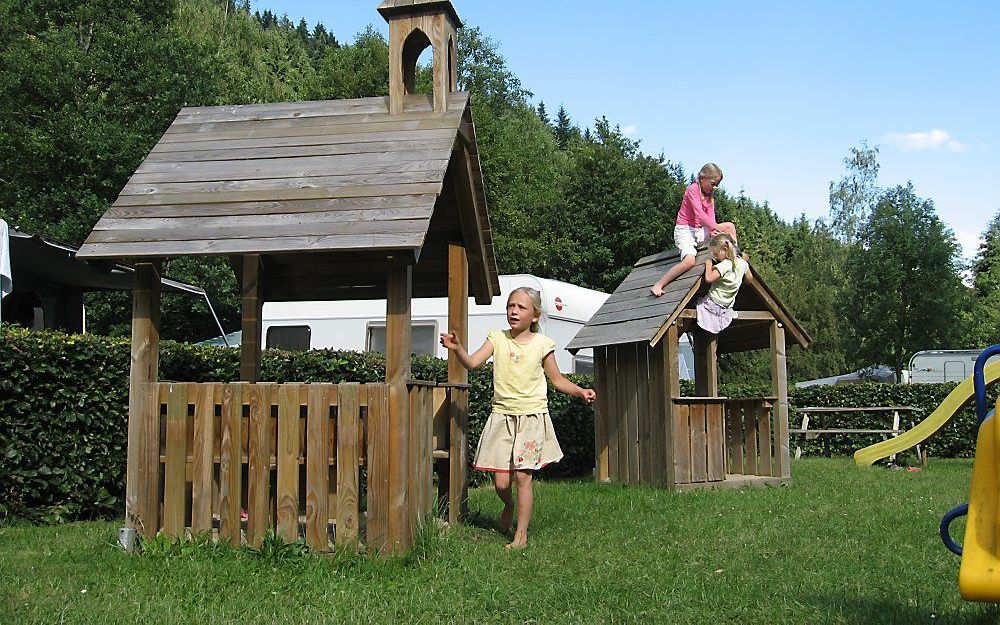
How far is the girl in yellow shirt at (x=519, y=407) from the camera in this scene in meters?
6.98

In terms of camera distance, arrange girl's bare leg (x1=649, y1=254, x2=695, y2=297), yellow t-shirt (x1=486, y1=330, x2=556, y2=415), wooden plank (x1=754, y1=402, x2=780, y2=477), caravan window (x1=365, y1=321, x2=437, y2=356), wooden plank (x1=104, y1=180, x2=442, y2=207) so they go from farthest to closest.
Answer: caravan window (x1=365, y1=321, x2=437, y2=356)
wooden plank (x1=754, y1=402, x2=780, y2=477)
girl's bare leg (x1=649, y1=254, x2=695, y2=297)
yellow t-shirt (x1=486, y1=330, x2=556, y2=415)
wooden plank (x1=104, y1=180, x2=442, y2=207)

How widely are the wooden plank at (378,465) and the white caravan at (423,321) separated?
9.75 metres

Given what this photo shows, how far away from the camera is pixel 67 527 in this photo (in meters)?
7.87

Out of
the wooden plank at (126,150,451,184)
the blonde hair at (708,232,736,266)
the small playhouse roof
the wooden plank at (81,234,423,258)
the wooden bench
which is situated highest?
the small playhouse roof

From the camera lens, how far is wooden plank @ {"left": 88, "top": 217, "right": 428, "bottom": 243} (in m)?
6.16

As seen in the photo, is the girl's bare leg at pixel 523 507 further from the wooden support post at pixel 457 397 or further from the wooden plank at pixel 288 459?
the wooden plank at pixel 288 459

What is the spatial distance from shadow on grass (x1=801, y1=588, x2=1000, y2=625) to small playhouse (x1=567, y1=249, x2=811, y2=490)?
228 inches

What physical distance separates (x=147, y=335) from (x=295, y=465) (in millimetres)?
1437

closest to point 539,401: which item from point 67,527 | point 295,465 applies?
point 295,465

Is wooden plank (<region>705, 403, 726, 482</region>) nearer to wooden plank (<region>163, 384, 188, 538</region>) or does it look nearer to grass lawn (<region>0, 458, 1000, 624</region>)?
grass lawn (<region>0, 458, 1000, 624</region>)

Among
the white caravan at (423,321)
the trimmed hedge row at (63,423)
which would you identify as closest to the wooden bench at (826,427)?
the white caravan at (423,321)

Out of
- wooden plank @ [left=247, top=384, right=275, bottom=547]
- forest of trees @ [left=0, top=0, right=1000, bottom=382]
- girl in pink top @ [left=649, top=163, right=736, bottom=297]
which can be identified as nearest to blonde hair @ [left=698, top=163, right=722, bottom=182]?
girl in pink top @ [left=649, top=163, right=736, bottom=297]

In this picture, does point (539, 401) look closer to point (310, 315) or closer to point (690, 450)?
point (690, 450)

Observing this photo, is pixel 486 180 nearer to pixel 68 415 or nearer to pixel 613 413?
pixel 613 413
